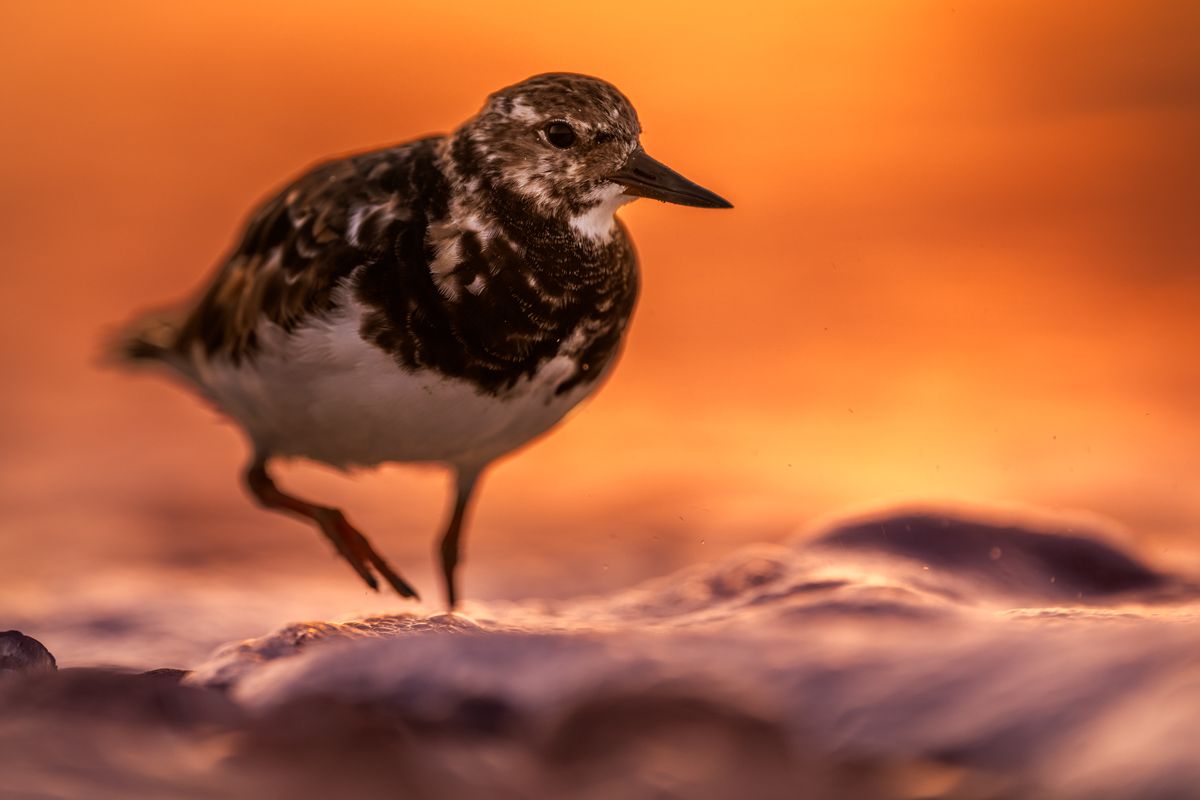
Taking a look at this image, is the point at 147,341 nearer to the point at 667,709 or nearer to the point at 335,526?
the point at 335,526

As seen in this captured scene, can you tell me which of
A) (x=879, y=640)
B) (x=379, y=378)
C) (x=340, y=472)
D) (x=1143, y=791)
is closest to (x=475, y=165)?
(x=379, y=378)

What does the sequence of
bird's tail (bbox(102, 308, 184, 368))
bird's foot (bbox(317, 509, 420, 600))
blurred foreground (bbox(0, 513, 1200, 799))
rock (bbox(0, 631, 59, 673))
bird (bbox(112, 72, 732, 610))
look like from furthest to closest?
bird's tail (bbox(102, 308, 184, 368))
bird's foot (bbox(317, 509, 420, 600))
bird (bbox(112, 72, 732, 610))
rock (bbox(0, 631, 59, 673))
blurred foreground (bbox(0, 513, 1200, 799))

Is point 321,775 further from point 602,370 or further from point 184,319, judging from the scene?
point 184,319

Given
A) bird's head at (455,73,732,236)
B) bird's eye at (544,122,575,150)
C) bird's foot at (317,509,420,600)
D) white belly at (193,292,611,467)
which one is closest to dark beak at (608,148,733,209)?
bird's head at (455,73,732,236)

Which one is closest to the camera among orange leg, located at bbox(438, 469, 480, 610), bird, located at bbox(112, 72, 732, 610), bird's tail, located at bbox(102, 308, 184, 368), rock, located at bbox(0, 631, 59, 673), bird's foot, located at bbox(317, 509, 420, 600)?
rock, located at bbox(0, 631, 59, 673)

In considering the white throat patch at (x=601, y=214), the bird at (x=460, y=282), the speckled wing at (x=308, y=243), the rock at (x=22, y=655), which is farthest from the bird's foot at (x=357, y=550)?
the white throat patch at (x=601, y=214)

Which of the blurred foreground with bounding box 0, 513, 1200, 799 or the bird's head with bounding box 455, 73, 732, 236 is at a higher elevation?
the bird's head with bounding box 455, 73, 732, 236

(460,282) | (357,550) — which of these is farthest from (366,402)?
(357,550)

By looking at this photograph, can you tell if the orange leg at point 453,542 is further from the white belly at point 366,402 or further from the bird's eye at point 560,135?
the bird's eye at point 560,135

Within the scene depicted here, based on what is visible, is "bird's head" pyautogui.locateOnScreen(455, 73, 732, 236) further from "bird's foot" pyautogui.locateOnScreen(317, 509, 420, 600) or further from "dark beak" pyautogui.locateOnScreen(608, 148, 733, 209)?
"bird's foot" pyautogui.locateOnScreen(317, 509, 420, 600)
